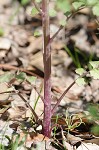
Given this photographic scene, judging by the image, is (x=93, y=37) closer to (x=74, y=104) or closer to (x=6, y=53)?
(x=6, y=53)

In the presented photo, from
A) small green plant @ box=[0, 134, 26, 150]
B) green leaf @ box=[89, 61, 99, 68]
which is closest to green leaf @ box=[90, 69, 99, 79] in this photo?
green leaf @ box=[89, 61, 99, 68]

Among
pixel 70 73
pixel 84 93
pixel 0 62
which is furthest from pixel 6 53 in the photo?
pixel 84 93

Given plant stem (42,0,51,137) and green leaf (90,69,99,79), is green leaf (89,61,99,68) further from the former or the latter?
plant stem (42,0,51,137)

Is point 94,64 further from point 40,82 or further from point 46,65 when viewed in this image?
point 40,82

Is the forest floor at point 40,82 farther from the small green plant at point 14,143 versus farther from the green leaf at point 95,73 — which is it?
the green leaf at point 95,73

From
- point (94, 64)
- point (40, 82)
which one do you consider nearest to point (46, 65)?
point (94, 64)

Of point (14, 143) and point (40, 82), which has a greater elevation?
point (40, 82)

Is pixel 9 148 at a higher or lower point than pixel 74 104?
lower

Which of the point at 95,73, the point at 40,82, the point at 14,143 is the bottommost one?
the point at 14,143
